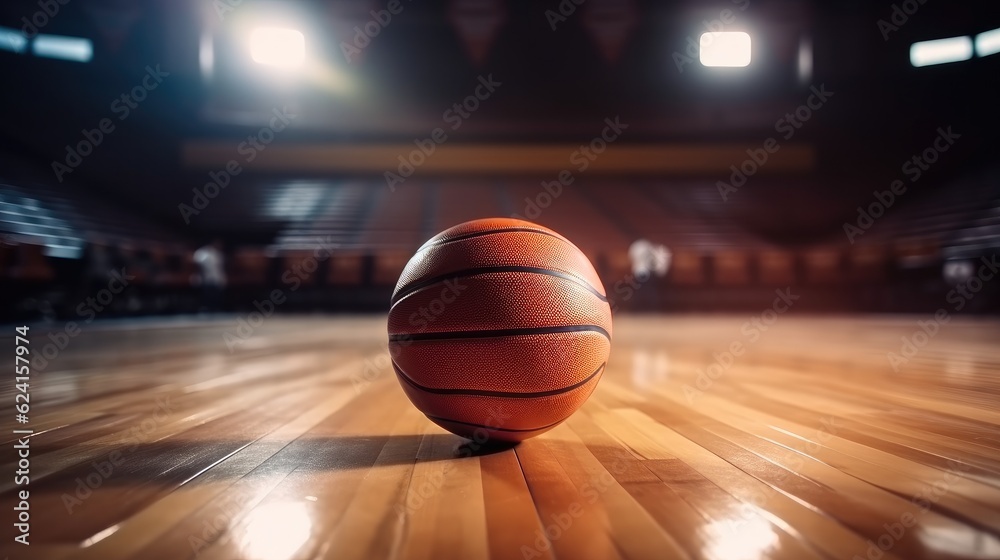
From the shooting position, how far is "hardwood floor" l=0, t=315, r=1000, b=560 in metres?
0.63

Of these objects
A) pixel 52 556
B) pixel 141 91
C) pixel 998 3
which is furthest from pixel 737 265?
pixel 141 91

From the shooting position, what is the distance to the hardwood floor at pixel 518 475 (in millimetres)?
625

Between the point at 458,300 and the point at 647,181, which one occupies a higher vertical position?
the point at 647,181

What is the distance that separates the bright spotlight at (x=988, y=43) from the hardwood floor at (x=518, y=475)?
9.03 meters

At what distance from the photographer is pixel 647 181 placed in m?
9.92

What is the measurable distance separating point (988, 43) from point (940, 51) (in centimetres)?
55

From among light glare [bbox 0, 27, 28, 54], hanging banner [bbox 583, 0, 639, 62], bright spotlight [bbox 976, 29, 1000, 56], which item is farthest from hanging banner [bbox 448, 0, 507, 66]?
bright spotlight [bbox 976, 29, 1000, 56]

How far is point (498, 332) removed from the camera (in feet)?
3.14

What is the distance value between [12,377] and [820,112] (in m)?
10.2

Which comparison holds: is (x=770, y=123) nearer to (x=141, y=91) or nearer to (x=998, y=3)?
(x=998, y=3)

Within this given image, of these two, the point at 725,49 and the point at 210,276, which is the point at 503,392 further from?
the point at 725,49

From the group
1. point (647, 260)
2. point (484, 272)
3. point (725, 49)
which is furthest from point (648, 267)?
point (484, 272)

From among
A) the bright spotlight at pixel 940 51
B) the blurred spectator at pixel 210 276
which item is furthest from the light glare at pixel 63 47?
the bright spotlight at pixel 940 51

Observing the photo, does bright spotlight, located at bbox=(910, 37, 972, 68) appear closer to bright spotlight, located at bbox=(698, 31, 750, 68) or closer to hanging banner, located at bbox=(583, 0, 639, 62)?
bright spotlight, located at bbox=(698, 31, 750, 68)
